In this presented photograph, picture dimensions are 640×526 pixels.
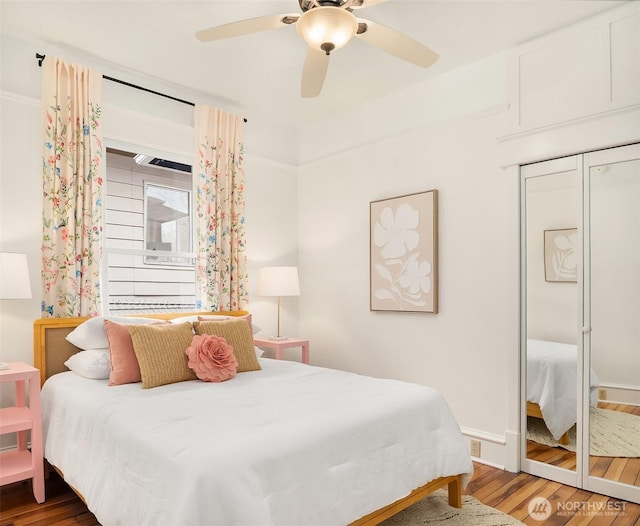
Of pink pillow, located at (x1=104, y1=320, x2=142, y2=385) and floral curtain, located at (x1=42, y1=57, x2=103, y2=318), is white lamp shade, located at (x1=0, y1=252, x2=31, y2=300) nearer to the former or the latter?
floral curtain, located at (x1=42, y1=57, x2=103, y2=318)

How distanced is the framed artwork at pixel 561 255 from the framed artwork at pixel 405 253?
0.80 metres

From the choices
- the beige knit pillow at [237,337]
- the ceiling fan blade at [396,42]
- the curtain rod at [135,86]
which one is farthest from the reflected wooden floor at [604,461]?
the curtain rod at [135,86]

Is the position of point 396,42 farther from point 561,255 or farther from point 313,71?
point 561,255

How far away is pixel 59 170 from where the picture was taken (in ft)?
10.4

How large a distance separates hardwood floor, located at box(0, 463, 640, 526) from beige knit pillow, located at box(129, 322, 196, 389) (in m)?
0.76

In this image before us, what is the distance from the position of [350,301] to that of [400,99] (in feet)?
5.75

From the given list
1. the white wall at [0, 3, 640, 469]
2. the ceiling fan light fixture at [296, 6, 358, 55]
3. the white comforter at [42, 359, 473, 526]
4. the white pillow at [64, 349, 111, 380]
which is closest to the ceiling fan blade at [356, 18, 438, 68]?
the ceiling fan light fixture at [296, 6, 358, 55]

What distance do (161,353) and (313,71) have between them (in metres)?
1.77

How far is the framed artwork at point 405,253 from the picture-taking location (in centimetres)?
354

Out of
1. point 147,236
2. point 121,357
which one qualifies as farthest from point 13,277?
point 147,236

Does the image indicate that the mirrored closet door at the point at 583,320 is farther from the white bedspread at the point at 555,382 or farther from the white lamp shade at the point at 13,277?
the white lamp shade at the point at 13,277

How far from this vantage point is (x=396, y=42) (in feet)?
7.63

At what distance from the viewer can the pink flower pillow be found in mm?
2670

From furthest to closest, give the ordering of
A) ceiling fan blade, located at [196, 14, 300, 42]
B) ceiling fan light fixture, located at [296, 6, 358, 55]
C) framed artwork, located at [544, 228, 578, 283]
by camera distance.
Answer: framed artwork, located at [544, 228, 578, 283]
ceiling fan blade, located at [196, 14, 300, 42]
ceiling fan light fixture, located at [296, 6, 358, 55]
